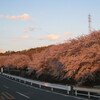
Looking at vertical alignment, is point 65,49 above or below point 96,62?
above

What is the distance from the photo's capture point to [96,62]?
Answer: 23.6 metres

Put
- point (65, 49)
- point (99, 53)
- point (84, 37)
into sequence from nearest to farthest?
point (99, 53) < point (84, 37) < point (65, 49)

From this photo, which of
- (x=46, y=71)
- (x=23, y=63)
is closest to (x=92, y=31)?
(x=46, y=71)

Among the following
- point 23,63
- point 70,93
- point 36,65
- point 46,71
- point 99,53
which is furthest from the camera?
point 23,63

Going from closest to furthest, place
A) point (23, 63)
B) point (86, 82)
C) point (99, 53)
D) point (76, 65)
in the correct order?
point (99, 53)
point (76, 65)
point (86, 82)
point (23, 63)

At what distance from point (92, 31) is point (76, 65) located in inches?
212

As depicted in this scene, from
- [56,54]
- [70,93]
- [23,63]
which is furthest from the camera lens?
[23,63]

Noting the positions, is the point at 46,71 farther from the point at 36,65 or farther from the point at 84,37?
the point at 84,37

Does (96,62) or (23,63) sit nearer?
(96,62)

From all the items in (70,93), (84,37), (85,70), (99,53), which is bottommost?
(70,93)

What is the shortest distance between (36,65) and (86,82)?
2016cm

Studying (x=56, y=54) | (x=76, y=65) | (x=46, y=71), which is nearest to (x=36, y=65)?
(x=46, y=71)

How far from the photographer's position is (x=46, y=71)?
42.1m

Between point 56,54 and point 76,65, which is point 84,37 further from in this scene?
point 56,54
